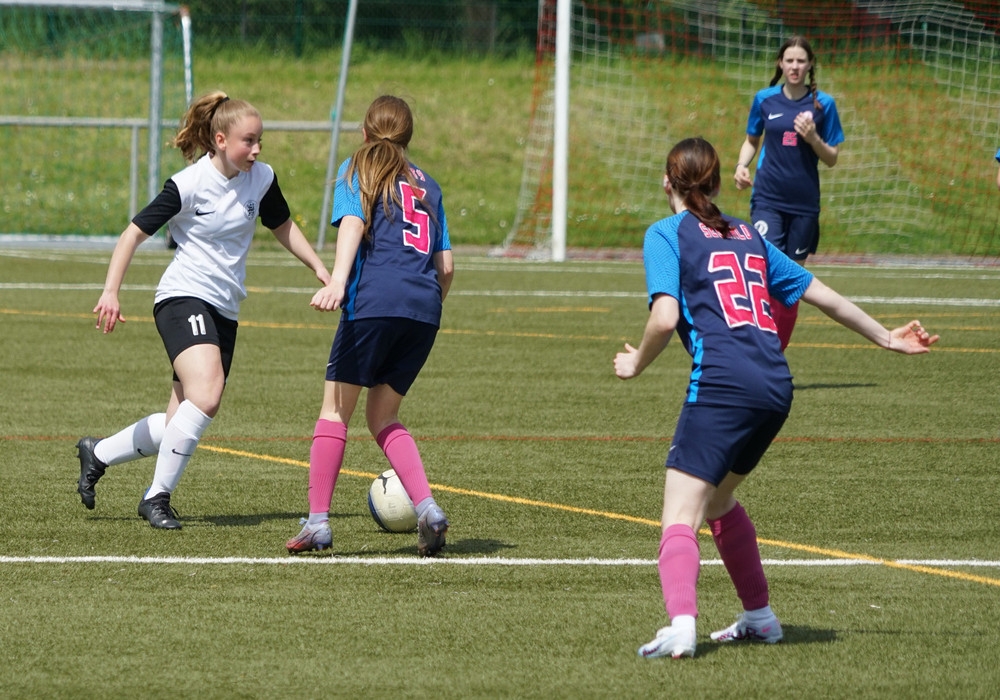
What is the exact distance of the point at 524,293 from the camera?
15016mm

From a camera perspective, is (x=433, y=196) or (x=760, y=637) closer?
(x=760, y=637)

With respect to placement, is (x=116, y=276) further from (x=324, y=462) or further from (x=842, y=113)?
(x=842, y=113)

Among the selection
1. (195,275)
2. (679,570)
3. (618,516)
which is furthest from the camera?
(618,516)

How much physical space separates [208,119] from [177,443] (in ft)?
4.18

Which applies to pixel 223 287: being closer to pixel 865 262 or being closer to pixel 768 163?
pixel 768 163

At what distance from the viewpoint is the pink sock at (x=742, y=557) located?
424 centimetres

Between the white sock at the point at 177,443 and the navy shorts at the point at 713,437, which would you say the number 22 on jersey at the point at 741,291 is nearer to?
the navy shorts at the point at 713,437

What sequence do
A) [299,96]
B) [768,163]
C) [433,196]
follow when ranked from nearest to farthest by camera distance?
[433,196]
[768,163]
[299,96]

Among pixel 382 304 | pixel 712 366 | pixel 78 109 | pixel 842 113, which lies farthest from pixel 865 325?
pixel 78 109

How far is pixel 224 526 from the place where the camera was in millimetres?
5750

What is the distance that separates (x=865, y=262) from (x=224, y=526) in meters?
15.4

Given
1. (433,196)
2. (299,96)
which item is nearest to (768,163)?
(433,196)

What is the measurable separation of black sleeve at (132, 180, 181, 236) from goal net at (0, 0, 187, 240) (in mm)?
17308

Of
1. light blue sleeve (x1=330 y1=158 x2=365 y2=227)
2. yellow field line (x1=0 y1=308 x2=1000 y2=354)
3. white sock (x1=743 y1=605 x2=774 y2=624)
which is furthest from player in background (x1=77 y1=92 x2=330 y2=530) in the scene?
yellow field line (x1=0 y1=308 x2=1000 y2=354)
